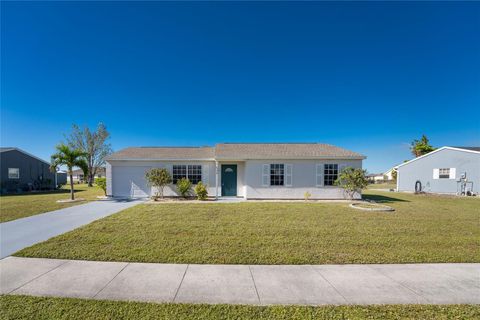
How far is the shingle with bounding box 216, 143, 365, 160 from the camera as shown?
13748 mm

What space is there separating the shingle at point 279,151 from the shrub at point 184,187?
277 centimetres

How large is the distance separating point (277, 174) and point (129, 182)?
10.8 meters

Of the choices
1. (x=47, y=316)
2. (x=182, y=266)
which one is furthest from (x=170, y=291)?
(x=47, y=316)

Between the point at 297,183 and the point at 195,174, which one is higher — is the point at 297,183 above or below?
below

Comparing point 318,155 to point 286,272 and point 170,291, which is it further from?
point 170,291

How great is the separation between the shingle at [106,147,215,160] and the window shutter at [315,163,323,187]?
295 inches

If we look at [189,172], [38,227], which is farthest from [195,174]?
[38,227]

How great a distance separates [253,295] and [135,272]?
235 centimetres

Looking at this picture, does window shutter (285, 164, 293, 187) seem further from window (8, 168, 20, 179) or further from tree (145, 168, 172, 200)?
window (8, 168, 20, 179)

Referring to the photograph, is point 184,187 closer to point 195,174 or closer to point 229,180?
point 195,174

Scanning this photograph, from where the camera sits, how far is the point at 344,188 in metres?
13.4

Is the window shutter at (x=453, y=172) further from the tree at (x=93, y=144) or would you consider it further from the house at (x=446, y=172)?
the tree at (x=93, y=144)

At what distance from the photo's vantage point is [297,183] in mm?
13945

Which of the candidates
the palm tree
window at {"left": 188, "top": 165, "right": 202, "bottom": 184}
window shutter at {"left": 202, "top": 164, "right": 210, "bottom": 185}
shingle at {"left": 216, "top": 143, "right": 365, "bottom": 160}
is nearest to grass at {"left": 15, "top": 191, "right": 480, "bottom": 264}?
shingle at {"left": 216, "top": 143, "right": 365, "bottom": 160}
